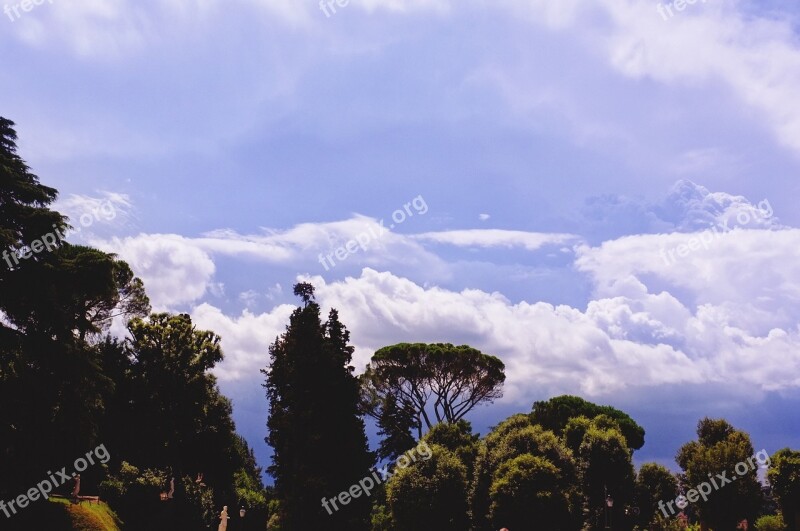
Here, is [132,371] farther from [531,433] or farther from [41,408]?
[531,433]

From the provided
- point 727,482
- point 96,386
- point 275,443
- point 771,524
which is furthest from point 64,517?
point 771,524

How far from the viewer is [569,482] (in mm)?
28062

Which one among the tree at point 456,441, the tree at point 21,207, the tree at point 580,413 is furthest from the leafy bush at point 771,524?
the tree at point 21,207

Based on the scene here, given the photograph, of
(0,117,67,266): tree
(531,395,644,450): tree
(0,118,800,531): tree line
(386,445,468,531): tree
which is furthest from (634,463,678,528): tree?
(0,117,67,266): tree

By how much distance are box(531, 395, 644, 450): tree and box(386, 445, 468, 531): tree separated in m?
21.7

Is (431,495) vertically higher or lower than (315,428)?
lower

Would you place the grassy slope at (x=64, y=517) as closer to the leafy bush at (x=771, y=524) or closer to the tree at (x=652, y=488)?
the tree at (x=652, y=488)

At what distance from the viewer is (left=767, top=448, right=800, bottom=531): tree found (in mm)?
30062

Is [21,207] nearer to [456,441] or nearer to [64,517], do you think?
[64,517]

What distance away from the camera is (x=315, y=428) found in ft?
114

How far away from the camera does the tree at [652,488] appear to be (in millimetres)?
32500

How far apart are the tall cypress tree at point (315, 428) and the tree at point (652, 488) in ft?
45.4

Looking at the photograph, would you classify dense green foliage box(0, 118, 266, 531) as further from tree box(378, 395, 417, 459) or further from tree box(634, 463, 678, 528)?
tree box(634, 463, 678, 528)

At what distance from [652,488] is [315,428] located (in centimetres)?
A: 1764
